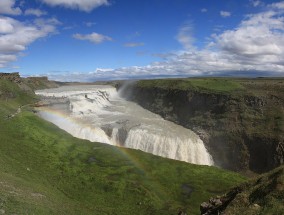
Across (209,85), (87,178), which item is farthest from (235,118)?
(87,178)

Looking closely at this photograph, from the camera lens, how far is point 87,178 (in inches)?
2216

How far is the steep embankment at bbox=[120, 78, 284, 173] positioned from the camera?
8238 centimetres

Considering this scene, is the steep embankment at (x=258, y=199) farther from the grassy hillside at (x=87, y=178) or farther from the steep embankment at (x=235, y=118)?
the steep embankment at (x=235, y=118)

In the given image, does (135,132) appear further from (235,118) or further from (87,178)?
(87,178)

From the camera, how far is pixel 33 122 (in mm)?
83562

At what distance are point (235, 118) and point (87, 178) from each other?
48435 millimetres

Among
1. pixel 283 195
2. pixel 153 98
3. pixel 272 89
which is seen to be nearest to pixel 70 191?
pixel 283 195

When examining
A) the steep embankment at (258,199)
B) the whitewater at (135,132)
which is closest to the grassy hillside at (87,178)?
the whitewater at (135,132)

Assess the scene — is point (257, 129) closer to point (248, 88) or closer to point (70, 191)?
point (248, 88)

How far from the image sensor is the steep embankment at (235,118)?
82.4 meters

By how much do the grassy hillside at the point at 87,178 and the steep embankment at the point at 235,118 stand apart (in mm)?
17985

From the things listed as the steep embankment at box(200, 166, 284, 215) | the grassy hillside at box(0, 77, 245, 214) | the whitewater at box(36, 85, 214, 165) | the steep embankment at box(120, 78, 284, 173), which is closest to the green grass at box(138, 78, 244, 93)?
the steep embankment at box(120, 78, 284, 173)

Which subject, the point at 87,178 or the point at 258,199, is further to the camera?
the point at 87,178

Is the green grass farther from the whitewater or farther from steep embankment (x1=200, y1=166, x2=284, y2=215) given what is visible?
steep embankment (x1=200, y1=166, x2=284, y2=215)
